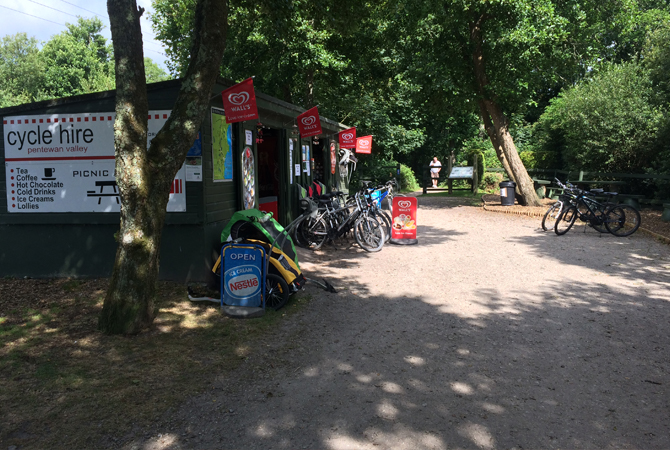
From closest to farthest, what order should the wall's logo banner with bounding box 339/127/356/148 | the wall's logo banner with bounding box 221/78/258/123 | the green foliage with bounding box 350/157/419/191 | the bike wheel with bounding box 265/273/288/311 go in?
the bike wheel with bounding box 265/273/288/311
the wall's logo banner with bounding box 221/78/258/123
the wall's logo banner with bounding box 339/127/356/148
the green foliage with bounding box 350/157/419/191

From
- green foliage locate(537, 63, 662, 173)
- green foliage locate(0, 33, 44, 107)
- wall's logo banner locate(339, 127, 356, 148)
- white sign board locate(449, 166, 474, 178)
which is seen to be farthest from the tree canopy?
green foliage locate(537, 63, 662, 173)

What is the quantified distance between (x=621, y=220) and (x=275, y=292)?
8848mm

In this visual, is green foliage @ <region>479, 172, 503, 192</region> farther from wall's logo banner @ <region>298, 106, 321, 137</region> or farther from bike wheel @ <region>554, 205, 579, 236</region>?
wall's logo banner @ <region>298, 106, 321, 137</region>

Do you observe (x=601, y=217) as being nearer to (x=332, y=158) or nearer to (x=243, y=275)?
(x=332, y=158)

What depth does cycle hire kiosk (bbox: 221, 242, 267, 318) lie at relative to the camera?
20.2 feet

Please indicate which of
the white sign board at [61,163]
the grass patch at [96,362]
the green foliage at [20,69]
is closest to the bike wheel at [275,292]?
the grass patch at [96,362]

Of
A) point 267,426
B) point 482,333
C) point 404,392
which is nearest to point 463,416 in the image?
point 404,392

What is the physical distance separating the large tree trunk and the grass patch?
41 centimetres

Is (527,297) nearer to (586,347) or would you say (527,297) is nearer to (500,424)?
(586,347)

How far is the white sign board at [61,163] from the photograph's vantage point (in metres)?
7.72

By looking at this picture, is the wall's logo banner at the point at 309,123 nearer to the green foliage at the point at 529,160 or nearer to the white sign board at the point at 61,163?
the white sign board at the point at 61,163

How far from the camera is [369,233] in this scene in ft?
33.7

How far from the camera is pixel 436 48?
17.5 metres

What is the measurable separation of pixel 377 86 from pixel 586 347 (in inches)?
826
